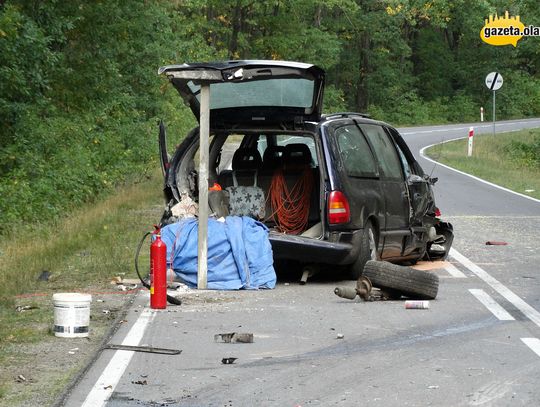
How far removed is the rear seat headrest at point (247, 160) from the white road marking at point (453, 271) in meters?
2.42

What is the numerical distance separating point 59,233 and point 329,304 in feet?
23.7

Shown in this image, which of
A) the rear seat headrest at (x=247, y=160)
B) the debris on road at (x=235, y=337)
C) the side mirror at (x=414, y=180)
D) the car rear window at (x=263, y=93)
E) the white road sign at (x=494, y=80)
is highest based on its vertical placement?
the white road sign at (x=494, y=80)

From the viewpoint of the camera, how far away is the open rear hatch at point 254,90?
39.2 feet

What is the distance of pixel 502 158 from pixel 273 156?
1283 inches

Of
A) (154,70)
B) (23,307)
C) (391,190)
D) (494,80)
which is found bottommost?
(23,307)

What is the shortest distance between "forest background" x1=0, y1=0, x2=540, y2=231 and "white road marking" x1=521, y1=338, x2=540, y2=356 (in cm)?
1162

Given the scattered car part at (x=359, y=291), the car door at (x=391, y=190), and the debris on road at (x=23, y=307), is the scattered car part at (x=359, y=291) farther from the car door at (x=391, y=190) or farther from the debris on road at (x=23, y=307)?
the debris on road at (x=23, y=307)

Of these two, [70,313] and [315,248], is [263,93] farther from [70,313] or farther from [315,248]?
[70,313]

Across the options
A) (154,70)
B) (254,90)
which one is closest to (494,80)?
(154,70)

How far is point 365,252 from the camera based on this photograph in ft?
40.7

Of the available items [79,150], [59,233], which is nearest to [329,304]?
[59,233]

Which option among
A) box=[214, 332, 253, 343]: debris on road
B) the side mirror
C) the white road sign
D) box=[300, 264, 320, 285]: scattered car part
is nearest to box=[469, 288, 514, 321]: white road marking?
box=[300, 264, 320, 285]: scattered car part

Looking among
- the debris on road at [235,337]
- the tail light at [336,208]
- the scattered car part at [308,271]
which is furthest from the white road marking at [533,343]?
the scattered car part at [308,271]

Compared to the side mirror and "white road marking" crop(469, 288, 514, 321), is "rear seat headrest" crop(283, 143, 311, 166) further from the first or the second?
"white road marking" crop(469, 288, 514, 321)
